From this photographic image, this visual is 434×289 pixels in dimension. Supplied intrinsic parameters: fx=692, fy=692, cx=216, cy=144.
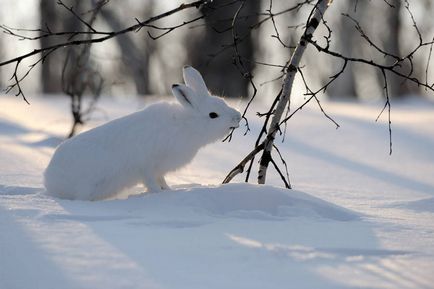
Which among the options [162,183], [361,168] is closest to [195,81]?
[162,183]

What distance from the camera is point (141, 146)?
4.02 meters

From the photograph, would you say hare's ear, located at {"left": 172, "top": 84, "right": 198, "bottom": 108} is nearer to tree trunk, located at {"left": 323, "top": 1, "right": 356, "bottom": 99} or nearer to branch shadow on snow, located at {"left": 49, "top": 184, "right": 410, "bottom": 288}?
branch shadow on snow, located at {"left": 49, "top": 184, "right": 410, "bottom": 288}

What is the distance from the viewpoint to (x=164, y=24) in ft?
73.2

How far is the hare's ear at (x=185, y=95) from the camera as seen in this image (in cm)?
411

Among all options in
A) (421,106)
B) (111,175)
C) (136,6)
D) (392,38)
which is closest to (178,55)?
(136,6)

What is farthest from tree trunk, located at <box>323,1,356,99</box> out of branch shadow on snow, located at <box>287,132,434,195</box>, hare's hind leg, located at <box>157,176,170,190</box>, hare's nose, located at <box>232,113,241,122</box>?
hare's hind leg, located at <box>157,176,170,190</box>

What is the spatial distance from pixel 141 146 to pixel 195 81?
557 millimetres

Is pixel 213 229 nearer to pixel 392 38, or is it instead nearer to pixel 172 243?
pixel 172 243

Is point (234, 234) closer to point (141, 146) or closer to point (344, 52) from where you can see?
point (141, 146)

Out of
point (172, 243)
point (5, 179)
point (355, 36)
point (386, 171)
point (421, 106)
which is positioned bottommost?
point (172, 243)

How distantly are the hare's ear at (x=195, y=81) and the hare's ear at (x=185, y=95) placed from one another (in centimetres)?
10

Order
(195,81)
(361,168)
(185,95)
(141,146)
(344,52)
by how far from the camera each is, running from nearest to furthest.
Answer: (141,146)
(185,95)
(195,81)
(361,168)
(344,52)

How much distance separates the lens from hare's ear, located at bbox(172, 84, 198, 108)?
411 cm

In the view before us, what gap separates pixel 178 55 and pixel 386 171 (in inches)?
858
